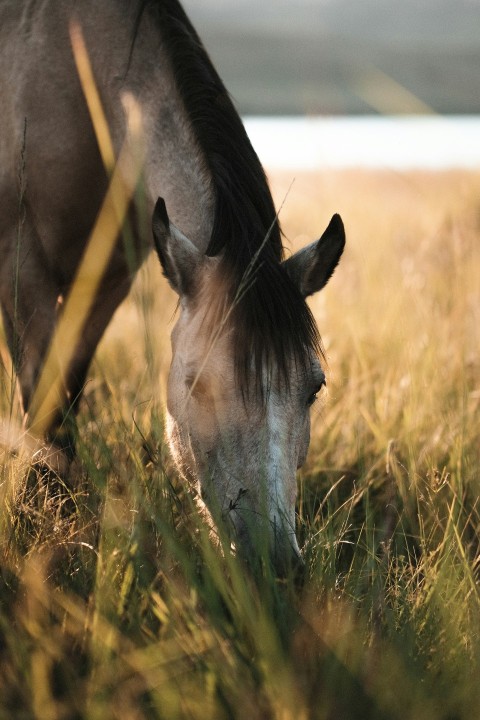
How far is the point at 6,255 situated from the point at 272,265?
1.12m

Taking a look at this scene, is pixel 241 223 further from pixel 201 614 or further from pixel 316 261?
pixel 201 614

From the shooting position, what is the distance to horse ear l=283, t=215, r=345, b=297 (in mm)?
2055

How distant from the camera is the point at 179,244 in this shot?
2.02 m

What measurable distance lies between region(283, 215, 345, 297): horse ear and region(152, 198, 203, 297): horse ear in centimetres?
25

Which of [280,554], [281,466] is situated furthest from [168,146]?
[280,554]

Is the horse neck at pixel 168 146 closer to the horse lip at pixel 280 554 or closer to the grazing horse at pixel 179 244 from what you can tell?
the grazing horse at pixel 179 244

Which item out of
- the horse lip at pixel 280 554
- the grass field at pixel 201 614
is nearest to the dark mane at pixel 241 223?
the grass field at pixel 201 614

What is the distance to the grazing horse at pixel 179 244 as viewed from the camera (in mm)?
1816

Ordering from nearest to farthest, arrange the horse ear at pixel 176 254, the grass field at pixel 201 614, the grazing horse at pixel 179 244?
the grass field at pixel 201 614, the grazing horse at pixel 179 244, the horse ear at pixel 176 254

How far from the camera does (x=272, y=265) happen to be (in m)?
1.97

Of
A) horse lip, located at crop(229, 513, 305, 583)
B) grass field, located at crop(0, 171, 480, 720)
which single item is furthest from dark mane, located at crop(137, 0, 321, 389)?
horse lip, located at crop(229, 513, 305, 583)

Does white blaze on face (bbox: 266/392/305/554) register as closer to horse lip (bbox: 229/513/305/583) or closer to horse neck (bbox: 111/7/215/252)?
horse lip (bbox: 229/513/305/583)

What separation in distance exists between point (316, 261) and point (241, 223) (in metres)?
0.23

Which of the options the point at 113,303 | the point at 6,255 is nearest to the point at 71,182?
the point at 6,255
